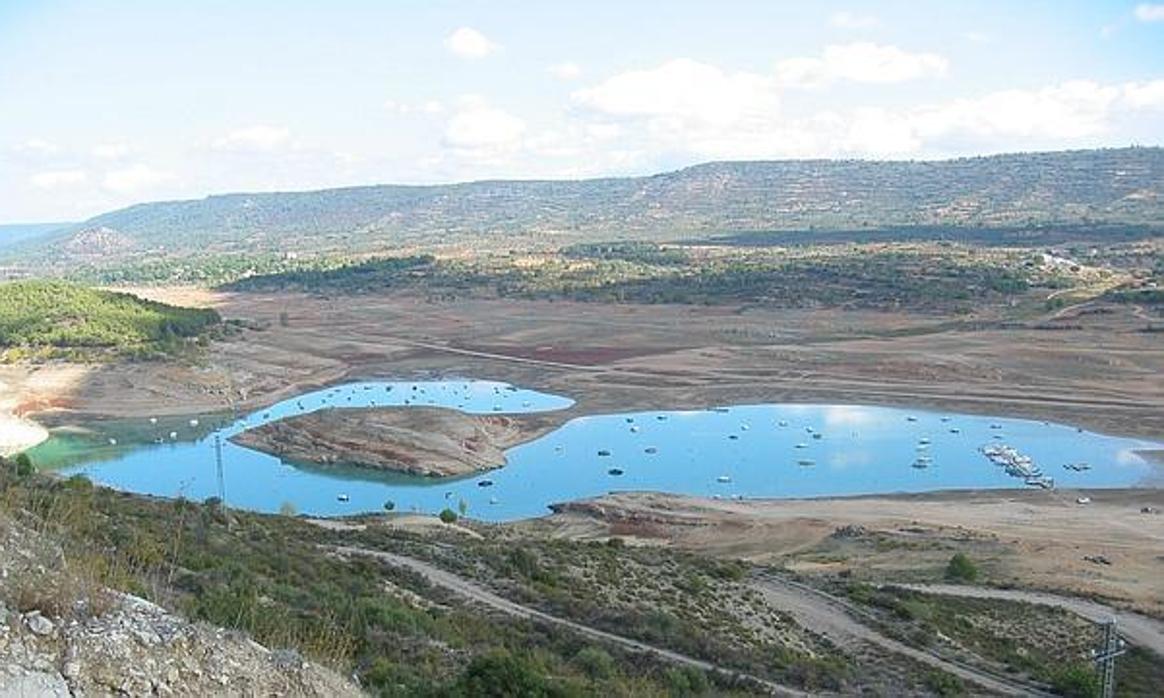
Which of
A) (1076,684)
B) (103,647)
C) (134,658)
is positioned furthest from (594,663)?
(103,647)

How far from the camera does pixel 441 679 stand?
39.8 feet

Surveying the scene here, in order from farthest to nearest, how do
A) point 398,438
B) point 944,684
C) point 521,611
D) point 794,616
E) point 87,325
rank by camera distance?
point 87,325
point 398,438
point 794,616
point 521,611
point 944,684

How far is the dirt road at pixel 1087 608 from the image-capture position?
2283 cm

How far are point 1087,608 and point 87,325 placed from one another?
258 ft

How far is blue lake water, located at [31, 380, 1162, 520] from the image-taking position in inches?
1955

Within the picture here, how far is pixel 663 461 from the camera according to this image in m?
55.2

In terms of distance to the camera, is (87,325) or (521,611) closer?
(521,611)

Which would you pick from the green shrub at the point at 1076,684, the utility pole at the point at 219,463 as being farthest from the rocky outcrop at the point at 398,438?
the green shrub at the point at 1076,684

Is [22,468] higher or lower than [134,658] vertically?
lower

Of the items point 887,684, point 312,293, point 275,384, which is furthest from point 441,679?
point 312,293

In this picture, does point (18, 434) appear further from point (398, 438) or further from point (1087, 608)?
point (1087, 608)

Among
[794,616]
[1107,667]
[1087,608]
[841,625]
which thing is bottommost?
[1087,608]

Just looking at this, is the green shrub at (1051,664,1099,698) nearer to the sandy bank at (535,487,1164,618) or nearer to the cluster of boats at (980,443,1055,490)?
the sandy bank at (535,487,1164,618)

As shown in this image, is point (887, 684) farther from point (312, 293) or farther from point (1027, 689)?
point (312, 293)
